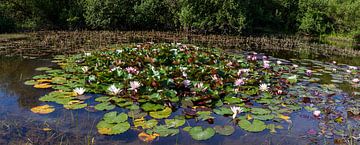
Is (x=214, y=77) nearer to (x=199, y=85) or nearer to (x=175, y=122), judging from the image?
(x=199, y=85)

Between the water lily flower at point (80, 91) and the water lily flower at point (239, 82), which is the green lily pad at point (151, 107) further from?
the water lily flower at point (239, 82)

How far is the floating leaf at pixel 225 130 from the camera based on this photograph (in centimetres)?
392

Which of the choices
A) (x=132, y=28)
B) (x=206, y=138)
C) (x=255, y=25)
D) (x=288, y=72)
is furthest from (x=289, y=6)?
(x=206, y=138)

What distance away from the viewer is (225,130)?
397cm

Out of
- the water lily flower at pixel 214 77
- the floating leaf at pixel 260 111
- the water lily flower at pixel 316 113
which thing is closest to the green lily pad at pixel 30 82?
the water lily flower at pixel 214 77

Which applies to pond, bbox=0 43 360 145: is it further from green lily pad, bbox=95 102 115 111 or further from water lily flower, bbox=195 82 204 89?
water lily flower, bbox=195 82 204 89

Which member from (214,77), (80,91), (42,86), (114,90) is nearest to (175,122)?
(114,90)

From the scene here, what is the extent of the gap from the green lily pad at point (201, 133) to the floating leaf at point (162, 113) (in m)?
0.56

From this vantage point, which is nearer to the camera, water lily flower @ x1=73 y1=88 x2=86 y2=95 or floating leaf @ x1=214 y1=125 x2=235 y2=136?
floating leaf @ x1=214 y1=125 x2=235 y2=136

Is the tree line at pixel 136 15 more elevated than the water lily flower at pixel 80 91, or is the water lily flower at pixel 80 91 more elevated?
the tree line at pixel 136 15

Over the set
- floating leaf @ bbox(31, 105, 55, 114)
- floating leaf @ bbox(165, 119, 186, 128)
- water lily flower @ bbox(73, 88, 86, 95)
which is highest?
water lily flower @ bbox(73, 88, 86, 95)

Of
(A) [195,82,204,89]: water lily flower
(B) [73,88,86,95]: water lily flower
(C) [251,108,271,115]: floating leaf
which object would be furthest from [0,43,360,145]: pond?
(A) [195,82,204,89]: water lily flower

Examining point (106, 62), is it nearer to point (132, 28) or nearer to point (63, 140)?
point (63, 140)

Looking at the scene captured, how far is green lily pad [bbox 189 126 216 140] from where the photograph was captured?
3.70m
